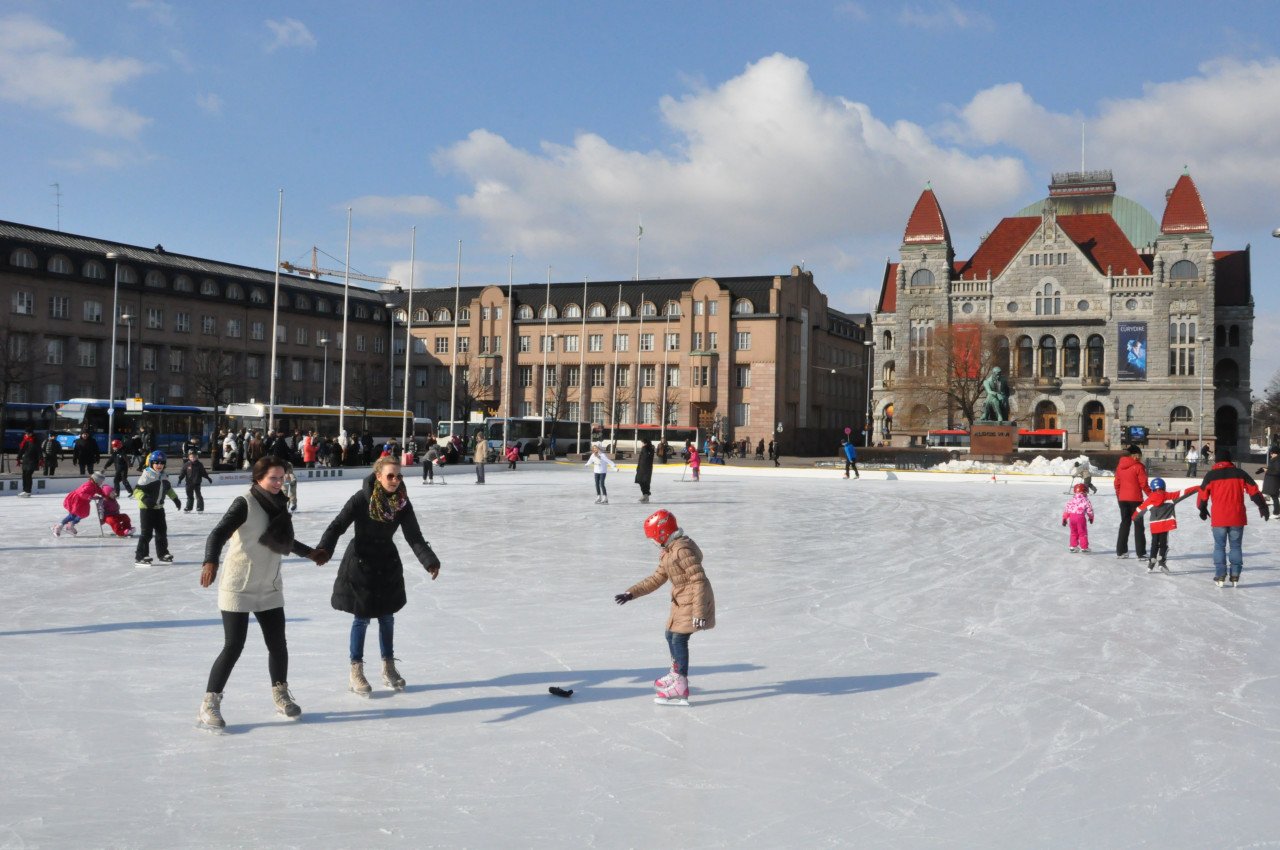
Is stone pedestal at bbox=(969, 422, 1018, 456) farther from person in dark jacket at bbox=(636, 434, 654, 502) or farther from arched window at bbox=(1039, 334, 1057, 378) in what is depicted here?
arched window at bbox=(1039, 334, 1057, 378)

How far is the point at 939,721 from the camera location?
6.79 metres

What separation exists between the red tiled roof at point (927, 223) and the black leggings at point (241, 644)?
8992 centimetres

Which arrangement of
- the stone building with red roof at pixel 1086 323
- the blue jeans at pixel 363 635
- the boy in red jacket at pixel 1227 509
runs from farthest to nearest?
the stone building with red roof at pixel 1086 323, the boy in red jacket at pixel 1227 509, the blue jeans at pixel 363 635

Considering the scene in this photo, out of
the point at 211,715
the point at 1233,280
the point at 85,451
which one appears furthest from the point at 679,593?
the point at 1233,280

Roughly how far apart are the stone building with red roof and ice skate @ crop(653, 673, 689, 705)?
7437 cm

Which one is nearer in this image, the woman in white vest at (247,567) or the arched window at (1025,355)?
the woman in white vest at (247,567)

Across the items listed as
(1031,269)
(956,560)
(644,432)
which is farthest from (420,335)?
(956,560)

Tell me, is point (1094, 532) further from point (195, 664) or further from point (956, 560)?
point (195, 664)

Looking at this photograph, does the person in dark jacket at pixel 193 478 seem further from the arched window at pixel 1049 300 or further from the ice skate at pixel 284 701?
the arched window at pixel 1049 300

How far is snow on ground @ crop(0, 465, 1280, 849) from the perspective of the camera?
16.3ft

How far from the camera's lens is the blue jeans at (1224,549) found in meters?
13.1

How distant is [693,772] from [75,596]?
315 inches

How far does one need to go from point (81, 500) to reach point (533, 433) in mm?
51185

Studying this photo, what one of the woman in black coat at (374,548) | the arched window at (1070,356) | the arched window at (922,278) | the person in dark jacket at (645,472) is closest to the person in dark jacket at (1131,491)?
the woman in black coat at (374,548)
